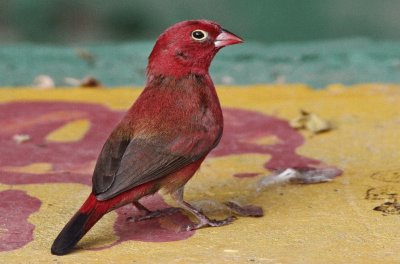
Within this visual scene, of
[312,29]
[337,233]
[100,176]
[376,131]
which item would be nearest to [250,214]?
[337,233]

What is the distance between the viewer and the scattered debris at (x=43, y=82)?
197 inches

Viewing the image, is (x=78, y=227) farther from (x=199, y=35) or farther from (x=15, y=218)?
(x=199, y=35)

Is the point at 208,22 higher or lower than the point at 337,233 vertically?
higher

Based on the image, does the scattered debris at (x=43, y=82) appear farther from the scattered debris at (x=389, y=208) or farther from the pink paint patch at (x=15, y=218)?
the scattered debris at (x=389, y=208)

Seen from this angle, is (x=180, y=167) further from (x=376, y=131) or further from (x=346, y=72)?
(x=346, y=72)

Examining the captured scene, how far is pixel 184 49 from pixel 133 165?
1.53 ft

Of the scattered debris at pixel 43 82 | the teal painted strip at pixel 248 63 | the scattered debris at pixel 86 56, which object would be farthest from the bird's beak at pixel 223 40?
the scattered debris at pixel 86 56

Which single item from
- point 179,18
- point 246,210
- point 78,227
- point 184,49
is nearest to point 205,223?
point 246,210

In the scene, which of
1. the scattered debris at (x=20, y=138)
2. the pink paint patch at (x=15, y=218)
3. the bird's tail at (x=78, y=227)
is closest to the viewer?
the bird's tail at (x=78, y=227)

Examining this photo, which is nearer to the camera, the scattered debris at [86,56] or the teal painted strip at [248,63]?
the teal painted strip at [248,63]

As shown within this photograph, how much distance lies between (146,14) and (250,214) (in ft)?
11.6

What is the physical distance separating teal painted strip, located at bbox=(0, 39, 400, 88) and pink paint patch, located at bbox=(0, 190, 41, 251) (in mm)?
2203

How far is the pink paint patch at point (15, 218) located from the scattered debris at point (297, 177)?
30.0 inches

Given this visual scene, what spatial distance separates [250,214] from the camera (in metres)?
2.91
